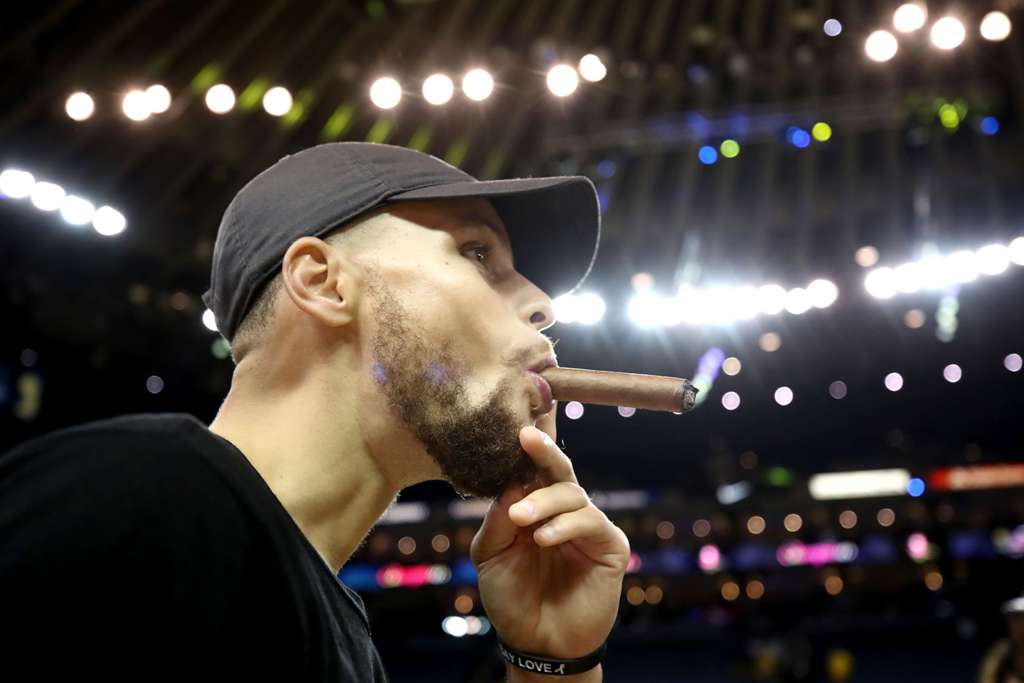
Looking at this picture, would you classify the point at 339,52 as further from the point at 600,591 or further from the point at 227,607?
the point at 227,607

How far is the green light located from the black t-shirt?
253 inches

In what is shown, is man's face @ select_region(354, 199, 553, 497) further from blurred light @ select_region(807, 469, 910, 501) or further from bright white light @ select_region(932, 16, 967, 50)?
blurred light @ select_region(807, 469, 910, 501)

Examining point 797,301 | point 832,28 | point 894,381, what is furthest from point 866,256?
point 894,381

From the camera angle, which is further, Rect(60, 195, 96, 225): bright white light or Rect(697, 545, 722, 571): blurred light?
Rect(697, 545, 722, 571): blurred light

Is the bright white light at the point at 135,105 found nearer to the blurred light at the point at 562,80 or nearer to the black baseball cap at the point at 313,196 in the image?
the blurred light at the point at 562,80

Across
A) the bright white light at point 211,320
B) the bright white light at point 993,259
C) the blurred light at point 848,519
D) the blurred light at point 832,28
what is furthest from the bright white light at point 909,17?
the blurred light at point 848,519

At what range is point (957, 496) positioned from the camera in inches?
564

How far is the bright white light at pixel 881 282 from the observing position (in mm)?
8531

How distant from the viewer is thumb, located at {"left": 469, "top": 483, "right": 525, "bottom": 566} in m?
1.45

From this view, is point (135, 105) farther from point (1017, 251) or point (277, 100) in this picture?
point (1017, 251)

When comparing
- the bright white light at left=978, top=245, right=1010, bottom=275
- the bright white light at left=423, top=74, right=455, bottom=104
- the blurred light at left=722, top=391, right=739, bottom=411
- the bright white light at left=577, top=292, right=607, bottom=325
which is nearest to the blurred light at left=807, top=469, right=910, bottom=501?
the blurred light at left=722, top=391, right=739, bottom=411

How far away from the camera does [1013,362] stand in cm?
1177

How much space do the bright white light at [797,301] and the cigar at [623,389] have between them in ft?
25.8

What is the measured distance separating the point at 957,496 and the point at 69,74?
13776 mm
